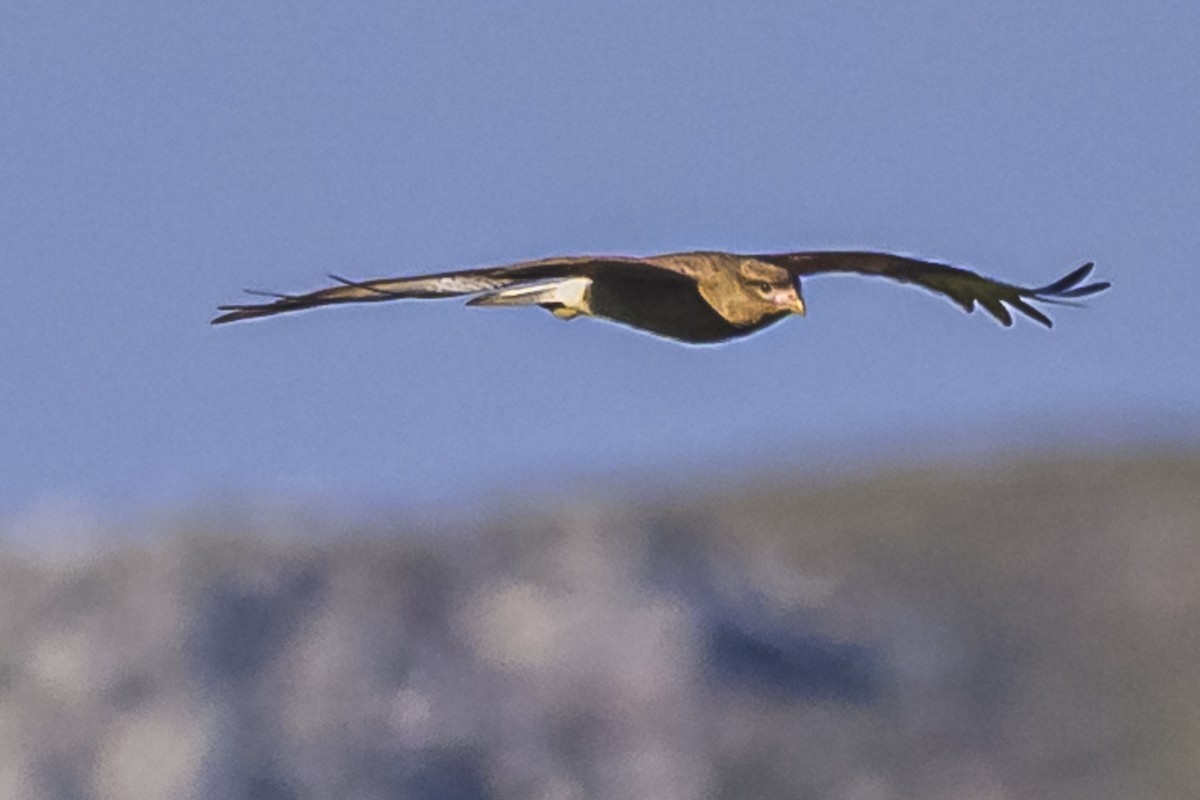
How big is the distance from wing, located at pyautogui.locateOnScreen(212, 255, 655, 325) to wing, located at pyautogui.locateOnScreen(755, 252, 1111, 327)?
1.95 metres

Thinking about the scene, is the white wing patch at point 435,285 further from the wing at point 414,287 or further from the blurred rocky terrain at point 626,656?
the blurred rocky terrain at point 626,656

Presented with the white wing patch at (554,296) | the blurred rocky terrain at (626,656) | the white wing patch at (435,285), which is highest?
the white wing patch at (435,285)

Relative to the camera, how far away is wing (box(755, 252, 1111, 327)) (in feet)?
63.8

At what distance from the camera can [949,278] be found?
20.0 metres

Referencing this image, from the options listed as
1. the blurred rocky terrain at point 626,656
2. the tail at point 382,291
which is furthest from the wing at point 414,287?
the blurred rocky terrain at point 626,656

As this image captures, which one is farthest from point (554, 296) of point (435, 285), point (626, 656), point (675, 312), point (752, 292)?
point (626, 656)

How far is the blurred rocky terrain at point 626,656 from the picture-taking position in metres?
43.9

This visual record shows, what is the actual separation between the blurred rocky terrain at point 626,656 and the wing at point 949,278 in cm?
2335

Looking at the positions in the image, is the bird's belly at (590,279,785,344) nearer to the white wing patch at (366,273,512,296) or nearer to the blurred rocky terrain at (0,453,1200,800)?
the white wing patch at (366,273,512,296)

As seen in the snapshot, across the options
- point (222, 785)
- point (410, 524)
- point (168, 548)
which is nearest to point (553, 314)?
point (222, 785)

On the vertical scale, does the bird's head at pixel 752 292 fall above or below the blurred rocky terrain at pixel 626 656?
above

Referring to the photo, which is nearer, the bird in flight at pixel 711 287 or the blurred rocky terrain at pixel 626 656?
the bird in flight at pixel 711 287

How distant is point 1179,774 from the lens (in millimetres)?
49938

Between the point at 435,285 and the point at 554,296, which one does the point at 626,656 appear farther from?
the point at 435,285
